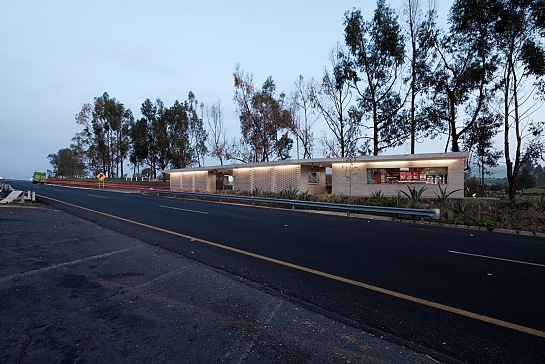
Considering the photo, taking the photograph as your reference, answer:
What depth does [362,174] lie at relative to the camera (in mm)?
20438

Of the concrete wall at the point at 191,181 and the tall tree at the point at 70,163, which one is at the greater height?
the tall tree at the point at 70,163

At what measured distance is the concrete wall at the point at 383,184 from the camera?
57.3 ft

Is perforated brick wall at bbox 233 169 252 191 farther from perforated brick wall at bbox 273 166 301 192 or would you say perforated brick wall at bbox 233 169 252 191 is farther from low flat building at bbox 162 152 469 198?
perforated brick wall at bbox 273 166 301 192

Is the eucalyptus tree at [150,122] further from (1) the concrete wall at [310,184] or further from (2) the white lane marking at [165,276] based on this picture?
(2) the white lane marking at [165,276]

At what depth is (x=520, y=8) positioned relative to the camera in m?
17.9

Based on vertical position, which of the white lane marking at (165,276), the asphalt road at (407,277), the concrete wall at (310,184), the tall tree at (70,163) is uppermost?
the tall tree at (70,163)

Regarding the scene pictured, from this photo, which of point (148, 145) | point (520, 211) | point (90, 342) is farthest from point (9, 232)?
point (148, 145)

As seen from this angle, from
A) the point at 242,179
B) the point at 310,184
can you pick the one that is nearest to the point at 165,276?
the point at 310,184

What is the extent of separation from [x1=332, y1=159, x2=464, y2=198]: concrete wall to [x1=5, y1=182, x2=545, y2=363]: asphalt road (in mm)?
9334

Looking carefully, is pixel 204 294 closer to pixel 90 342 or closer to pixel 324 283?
pixel 90 342

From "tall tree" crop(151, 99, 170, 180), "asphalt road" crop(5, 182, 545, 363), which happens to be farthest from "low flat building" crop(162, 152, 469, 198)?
"tall tree" crop(151, 99, 170, 180)

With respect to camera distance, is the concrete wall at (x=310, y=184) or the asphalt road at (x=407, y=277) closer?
the asphalt road at (x=407, y=277)

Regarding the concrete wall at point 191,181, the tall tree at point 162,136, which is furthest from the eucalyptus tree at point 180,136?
the concrete wall at point 191,181

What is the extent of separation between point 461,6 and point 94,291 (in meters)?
27.7
